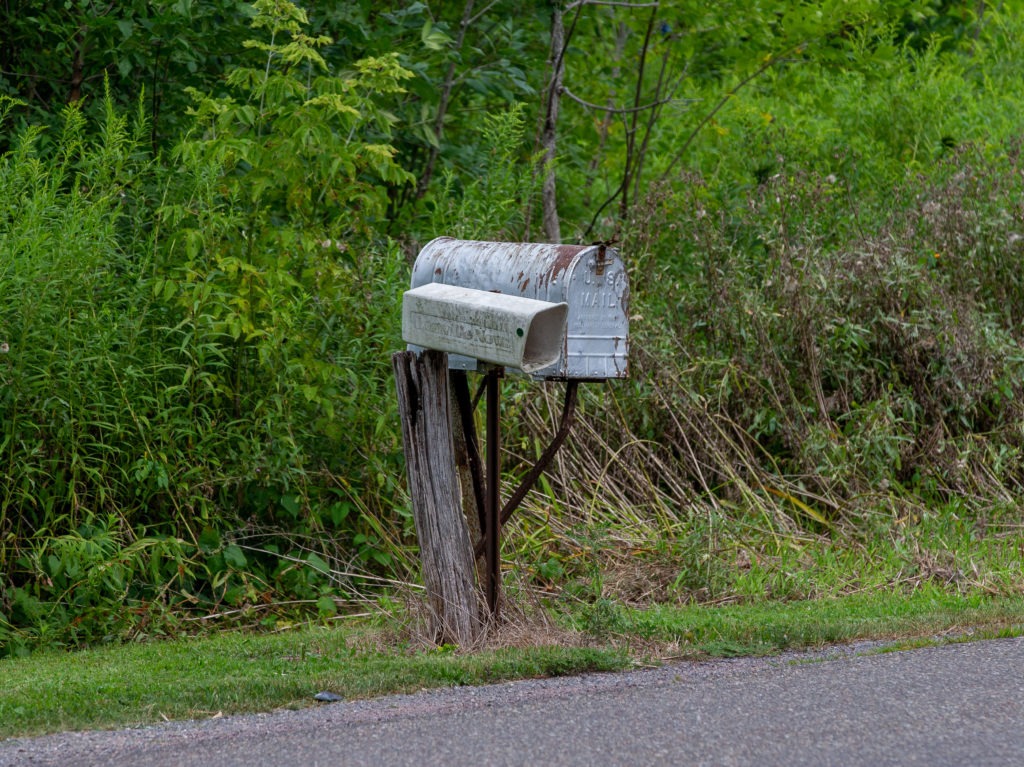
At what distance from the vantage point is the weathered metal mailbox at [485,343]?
5.06 metres

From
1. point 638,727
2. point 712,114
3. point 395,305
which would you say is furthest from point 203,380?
point 712,114

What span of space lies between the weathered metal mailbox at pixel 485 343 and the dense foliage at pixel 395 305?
4.95 feet

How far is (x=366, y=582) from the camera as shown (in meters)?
7.32

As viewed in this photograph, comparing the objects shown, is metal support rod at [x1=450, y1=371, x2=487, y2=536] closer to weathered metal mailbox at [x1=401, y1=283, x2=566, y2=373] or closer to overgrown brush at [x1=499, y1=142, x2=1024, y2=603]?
weathered metal mailbox at [x1=401, y1=283, x2=566, y2=373]

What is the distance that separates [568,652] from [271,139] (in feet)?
12.9

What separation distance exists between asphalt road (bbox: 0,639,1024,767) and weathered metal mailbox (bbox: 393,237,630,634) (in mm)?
871

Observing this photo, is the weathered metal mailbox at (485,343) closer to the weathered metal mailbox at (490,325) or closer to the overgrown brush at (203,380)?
the weathered metal mailbox at (490,325)

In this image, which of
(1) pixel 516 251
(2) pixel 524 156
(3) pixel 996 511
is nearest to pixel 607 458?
(3) pixel 996 511

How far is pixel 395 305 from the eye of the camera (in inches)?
300

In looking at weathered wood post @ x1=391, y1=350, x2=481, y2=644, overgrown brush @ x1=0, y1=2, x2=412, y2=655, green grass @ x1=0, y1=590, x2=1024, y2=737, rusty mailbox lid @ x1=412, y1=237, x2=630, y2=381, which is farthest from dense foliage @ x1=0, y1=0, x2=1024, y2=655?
rusty mailbox lid @ x1=412, y1=237, x2=630, y2=381

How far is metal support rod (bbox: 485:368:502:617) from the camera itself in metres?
5.54

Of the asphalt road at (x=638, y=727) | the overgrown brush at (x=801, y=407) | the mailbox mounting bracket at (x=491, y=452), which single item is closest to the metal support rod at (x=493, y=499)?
the mailbox mounting bracket at (x=491, y=452)

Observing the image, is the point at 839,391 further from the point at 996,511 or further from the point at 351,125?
the point at 351,125

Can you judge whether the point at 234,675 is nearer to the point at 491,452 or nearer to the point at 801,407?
the point at 491,452
